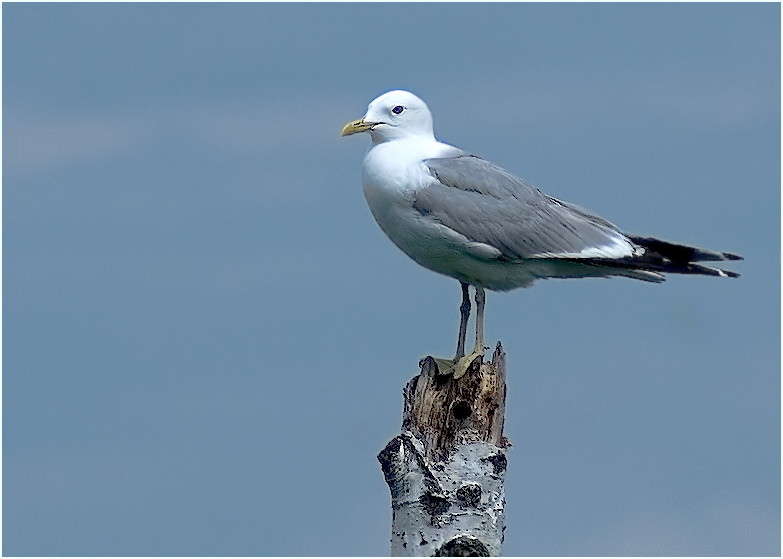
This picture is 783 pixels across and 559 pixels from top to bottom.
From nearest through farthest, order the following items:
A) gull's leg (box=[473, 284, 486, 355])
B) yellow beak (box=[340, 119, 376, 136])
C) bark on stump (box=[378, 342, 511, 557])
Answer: bark on stump (box=[378, 342, 511, 557])
yellow beak (box=[340, 119, 376, 136])
gull's leg (box=[473, 284, 486, 355])

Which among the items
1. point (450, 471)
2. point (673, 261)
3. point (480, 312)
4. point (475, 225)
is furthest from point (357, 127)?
point (450, 471)

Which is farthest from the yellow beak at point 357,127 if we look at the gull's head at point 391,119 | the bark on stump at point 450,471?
the bark on stump at point 450,471

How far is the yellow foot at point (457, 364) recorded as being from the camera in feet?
38.4

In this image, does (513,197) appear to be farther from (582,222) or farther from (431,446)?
(431,446)

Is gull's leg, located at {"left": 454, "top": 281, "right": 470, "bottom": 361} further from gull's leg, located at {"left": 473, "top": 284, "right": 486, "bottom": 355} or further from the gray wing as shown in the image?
the gray wing

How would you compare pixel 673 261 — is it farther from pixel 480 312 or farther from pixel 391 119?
pixel 391 119

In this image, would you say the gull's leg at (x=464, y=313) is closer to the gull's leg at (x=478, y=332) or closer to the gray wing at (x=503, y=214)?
the gull's leg at (x=478, y=332)

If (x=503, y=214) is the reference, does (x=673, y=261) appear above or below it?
below

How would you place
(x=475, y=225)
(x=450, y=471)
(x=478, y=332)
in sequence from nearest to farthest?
(x=450, y=471)
(x=475, y=225)
(x=478, y=332)

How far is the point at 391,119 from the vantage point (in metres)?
12.2

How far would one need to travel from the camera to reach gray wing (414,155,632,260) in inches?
460

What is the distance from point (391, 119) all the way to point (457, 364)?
2.29 metres

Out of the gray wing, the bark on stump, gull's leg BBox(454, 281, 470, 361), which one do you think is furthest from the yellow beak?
the bark on stump

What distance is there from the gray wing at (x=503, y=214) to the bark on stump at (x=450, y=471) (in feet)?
4.20
